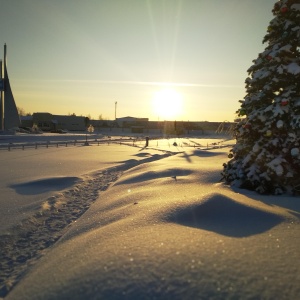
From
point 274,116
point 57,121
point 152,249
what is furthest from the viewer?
point 57,121

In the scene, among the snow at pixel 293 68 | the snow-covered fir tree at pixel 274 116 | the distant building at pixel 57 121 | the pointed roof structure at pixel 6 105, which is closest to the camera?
the snow-covered fir tree at pixel 274 116

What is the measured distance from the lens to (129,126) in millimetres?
110062

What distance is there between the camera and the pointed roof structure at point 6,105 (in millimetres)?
49438

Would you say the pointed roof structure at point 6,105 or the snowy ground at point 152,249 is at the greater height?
the pointed roof structure at point 6,105

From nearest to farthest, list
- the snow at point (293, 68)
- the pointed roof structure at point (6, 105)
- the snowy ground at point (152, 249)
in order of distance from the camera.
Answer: the snowy ground at point (152, 249), the snow at point (293, 68), the pointed roof structure at point (6, 105)

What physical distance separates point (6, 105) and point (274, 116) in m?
51.9

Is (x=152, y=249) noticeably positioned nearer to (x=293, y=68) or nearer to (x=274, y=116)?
(x=274, y=116)

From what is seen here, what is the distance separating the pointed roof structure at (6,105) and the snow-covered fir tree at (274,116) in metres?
49.4

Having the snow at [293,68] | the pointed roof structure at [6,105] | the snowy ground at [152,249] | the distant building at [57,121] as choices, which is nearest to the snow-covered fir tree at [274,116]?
the snow at [293,68]

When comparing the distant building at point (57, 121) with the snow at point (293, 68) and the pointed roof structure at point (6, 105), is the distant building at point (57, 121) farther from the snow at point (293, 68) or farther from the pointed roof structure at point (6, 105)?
the snow at point (293, 68)

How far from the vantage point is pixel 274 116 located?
753 centimetres

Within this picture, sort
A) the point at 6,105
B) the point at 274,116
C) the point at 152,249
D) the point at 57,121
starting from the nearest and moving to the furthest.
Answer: the point at 152,249 → the point at 274,116 → the point at 6,105 → the point at 57,121

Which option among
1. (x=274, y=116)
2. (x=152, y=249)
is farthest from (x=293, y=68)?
(x=152, y=249)

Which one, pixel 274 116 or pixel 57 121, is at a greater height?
pixel 57 121
